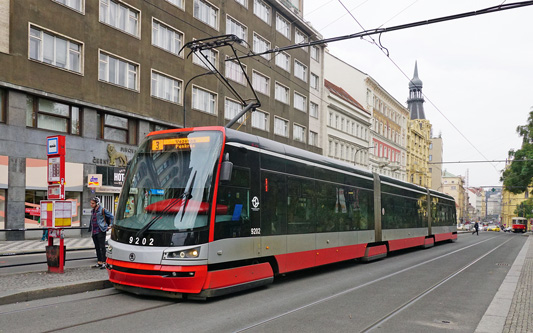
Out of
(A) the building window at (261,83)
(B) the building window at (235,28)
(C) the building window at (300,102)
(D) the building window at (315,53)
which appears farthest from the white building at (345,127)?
(B) the building window at (235,28)

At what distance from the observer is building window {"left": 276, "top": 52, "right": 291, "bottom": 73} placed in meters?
42.6

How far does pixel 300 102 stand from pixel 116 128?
75.7ft

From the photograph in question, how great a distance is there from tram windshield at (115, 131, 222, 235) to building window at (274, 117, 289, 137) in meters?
33.2

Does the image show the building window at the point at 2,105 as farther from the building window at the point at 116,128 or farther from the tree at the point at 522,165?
the tree at the point at 522,165

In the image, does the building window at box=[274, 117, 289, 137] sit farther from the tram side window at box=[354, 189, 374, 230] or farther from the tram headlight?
the tram headlight

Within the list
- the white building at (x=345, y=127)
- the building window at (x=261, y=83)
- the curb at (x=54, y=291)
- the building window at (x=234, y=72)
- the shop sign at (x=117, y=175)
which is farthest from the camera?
the white building at (x=345, y=127)

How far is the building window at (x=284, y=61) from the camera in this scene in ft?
140

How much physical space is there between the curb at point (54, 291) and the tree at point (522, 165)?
2157 inches

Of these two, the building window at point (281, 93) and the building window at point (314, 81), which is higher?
the building window at point (314, 81)

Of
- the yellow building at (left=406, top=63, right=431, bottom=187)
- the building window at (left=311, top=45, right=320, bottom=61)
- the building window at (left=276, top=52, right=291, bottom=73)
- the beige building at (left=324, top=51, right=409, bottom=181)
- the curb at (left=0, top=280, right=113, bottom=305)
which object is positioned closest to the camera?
the curb at (left=0, top=280, right=113, bottom=305)

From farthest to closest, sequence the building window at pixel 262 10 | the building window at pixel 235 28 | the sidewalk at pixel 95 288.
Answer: the building window at pixel 262 10, the building window at pixel 235 28, the sidewalk at pixel 95 288

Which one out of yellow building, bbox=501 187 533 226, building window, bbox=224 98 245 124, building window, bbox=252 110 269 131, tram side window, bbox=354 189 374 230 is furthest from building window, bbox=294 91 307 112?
yellow building, bbox=501 187 533 226

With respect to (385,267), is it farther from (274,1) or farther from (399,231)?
(274,1)

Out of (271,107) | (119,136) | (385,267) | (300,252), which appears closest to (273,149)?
(300,252)
